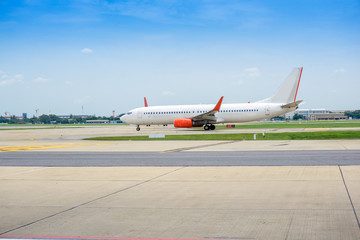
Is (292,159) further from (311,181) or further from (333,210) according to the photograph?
(333,210)

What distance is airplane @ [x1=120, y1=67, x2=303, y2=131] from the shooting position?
50031 millimetres

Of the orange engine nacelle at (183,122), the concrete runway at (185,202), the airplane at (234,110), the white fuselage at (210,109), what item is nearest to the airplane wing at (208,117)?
the airplane at (234,110)

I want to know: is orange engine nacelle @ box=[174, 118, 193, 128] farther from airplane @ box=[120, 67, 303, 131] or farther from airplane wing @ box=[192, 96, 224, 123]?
airplane wing @ box=[192, 96, 224, 123]

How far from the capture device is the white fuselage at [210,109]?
5056 cm

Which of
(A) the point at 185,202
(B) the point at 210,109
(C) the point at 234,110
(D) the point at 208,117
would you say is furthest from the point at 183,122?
(A) the point at 185,202

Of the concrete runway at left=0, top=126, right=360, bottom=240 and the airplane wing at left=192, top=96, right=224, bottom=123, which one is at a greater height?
the airplane wing at left=192, top=96, right=224, bottom=123

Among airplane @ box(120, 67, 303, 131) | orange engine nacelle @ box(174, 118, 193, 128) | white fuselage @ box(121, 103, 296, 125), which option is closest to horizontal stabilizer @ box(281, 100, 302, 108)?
airplane @ box(120, 67, 303, 131)

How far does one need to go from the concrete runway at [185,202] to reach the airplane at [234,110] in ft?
117

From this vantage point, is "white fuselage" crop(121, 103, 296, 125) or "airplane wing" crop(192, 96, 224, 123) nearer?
"airplane wing" crop(192, 96, 224, 123)

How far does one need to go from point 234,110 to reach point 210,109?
10.3 feet

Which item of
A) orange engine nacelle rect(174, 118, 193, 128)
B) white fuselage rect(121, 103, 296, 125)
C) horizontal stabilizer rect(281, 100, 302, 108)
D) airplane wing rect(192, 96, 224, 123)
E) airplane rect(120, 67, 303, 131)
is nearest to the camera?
horizontal stabilizer rect(281, 100, 302, 108)

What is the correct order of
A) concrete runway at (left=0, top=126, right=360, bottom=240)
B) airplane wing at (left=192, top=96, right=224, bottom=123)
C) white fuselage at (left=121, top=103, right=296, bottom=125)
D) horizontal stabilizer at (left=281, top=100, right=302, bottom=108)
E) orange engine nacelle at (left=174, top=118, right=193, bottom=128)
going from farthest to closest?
white fuselage at (left=121, top=103, right=296, bottom=125) → orange engine nacelle at (left=174, top=118, right=193, bottom=128) → airplane wing at (left=192, top=96, right=224, bottom=123) → horizontal stabilizer at (left=281, top=100, right=302, bottom=108) → concrete runway at (left=0, top=126, right=360, bottom=240)

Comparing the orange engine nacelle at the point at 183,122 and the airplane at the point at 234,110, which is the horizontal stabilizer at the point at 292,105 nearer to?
the airplane at the point at 234,110

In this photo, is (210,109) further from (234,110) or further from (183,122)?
(183,122)
